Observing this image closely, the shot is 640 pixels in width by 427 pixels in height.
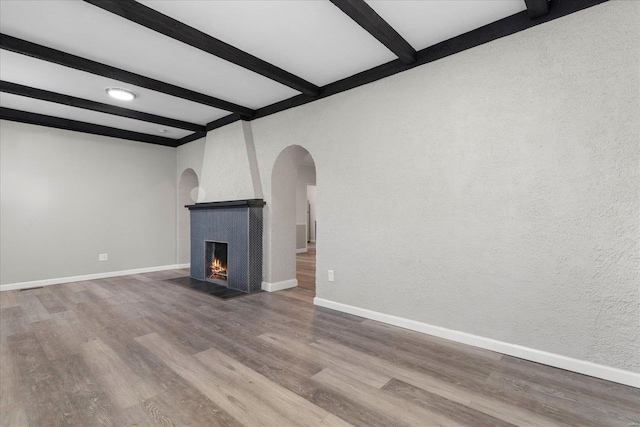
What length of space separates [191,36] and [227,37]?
295 millimetres

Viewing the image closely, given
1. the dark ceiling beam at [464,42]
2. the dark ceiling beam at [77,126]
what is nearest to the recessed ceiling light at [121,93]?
the dark ceiling beam at [77,126]

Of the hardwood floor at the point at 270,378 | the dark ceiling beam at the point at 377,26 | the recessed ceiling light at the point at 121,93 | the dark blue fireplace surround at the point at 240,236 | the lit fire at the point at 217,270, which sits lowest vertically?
the hardwood floor at the point at 270,378

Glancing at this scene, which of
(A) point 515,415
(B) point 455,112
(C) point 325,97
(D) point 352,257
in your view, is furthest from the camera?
(C) point 325,97

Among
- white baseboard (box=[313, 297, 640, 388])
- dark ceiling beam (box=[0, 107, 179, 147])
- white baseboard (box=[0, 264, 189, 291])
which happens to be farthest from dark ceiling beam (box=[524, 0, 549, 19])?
white baseboard (box=[0, 264, 189, 291])

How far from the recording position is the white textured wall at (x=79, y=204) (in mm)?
4523

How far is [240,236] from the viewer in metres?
4.40

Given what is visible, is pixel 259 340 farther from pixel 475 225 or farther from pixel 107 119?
pixel 107 119

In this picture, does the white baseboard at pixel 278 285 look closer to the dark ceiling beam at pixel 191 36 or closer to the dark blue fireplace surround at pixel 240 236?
the dark blue fireplace surround at pixel 240 236

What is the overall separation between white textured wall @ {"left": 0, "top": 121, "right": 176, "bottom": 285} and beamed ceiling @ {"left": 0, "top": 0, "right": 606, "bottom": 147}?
0.97 metres

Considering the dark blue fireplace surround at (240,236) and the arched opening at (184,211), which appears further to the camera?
the arched opening at (184,211)

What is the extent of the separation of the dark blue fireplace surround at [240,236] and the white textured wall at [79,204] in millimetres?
1744

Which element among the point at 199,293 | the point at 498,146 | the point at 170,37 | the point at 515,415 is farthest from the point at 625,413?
the point at 199,293

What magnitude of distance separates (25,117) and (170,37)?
367 cm

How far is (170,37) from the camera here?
250 centimetres
